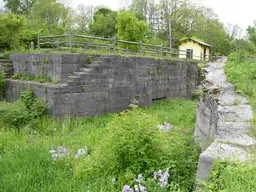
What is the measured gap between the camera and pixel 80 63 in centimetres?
935

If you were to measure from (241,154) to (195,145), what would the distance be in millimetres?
1759

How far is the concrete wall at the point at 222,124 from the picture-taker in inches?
101

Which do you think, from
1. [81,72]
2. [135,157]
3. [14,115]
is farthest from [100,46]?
[135,157]

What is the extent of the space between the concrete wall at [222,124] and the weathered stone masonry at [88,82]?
450cm

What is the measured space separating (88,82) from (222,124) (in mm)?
6602

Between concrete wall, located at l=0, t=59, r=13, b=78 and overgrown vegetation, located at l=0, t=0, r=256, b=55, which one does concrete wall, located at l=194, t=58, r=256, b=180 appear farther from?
overgrown vegetation, located at l=0, t=0, r=256, b=55

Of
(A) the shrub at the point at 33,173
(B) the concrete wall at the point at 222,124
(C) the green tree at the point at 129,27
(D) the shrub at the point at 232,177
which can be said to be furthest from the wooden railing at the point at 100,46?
(D) the shrub at the point at 232,177

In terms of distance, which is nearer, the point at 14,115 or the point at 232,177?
the point at 232,177

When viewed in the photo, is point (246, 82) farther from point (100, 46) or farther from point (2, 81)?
point (2, 81)

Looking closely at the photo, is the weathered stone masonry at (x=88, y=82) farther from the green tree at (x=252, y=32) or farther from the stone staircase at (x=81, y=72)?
the green tree at (x=252, y=32)

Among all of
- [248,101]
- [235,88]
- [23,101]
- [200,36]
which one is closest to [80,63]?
[23,101]

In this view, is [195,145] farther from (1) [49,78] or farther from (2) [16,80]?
(2) [16,80]

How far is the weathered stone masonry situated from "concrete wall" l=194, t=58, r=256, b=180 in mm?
4501

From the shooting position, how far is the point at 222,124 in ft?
11.0
